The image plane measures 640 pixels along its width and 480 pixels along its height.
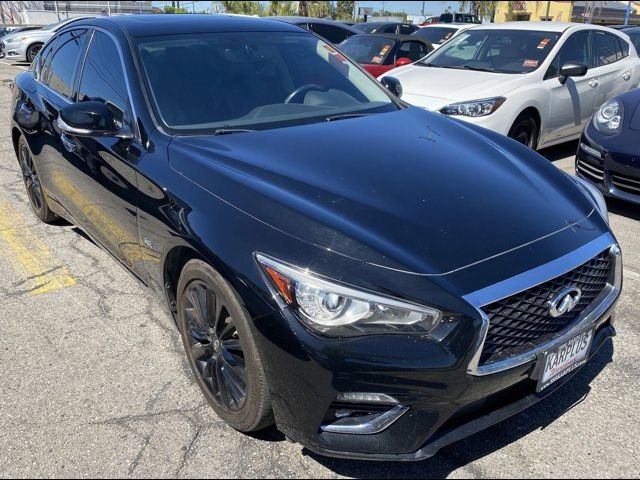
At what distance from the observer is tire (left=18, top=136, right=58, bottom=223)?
461 cm

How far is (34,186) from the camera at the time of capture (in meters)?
4.78

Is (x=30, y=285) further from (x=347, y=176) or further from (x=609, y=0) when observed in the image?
(x=609, y=0)

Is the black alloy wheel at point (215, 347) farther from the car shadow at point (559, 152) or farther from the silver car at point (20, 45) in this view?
the silver car at point (20, 45)

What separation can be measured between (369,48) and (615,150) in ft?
19.3

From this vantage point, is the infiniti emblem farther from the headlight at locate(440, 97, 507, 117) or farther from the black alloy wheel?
the headlight at locate(440, 97, 507, 117)

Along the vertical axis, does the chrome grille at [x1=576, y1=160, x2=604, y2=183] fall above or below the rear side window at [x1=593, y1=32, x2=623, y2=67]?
below

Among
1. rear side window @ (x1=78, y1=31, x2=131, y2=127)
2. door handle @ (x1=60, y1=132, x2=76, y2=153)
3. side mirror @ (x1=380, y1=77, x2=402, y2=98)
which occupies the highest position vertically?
rear side window @ (x1=78, y1=31, x2=131, y2=127)

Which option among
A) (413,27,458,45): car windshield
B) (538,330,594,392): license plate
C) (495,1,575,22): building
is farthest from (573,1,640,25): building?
(538,330,594,392): license plate

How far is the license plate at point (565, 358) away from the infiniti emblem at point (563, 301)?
0.41 ft

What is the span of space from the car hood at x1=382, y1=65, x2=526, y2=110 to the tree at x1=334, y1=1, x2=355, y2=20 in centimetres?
5837

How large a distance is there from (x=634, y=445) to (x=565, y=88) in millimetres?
5092

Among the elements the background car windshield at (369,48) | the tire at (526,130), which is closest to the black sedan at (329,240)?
the tire at (526,130)

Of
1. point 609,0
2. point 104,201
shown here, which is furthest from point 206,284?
point 609,0

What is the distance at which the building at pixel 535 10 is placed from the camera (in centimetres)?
3988
